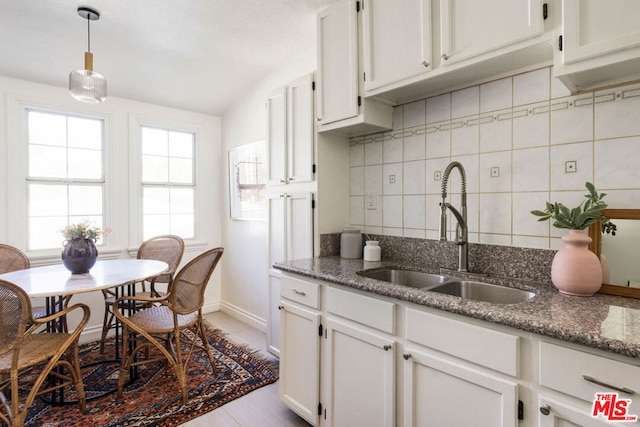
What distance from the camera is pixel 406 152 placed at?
2.09m

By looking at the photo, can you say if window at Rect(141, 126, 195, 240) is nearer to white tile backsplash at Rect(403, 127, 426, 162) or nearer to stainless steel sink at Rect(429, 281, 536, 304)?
white tile backsplash at Rect(403, 127, 426, 162)

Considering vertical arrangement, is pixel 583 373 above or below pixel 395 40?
below

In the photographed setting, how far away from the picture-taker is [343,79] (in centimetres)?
205

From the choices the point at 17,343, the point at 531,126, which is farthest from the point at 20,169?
the point at 531,126

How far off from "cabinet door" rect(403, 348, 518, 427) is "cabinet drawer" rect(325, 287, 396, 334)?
143 mm

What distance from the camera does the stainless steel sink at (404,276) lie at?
181 cm

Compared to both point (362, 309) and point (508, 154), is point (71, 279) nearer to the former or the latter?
point (362, 309)

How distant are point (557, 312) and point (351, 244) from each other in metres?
1.29

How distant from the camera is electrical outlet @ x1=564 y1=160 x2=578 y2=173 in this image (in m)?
1.46

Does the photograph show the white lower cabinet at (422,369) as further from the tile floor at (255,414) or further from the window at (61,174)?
the window at (61,174)

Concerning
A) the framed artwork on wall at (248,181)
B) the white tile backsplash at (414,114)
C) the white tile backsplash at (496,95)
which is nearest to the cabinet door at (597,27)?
A: the white tile backsplash at (496,95)

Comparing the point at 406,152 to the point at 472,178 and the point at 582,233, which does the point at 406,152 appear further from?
the point at 582,233

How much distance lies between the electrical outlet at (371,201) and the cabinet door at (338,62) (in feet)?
1.85

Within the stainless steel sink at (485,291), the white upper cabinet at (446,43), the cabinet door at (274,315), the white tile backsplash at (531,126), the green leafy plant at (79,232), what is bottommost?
the cabinet door at (274,315)
